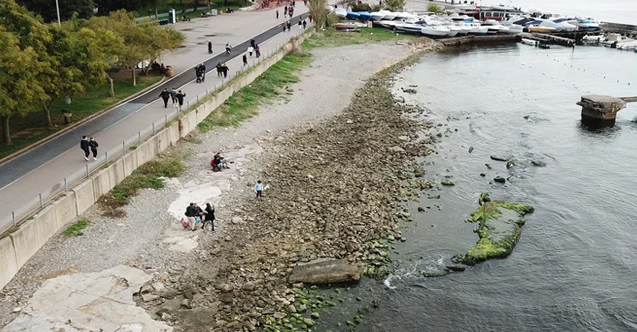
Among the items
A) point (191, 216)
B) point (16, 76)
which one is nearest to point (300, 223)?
point (191, 216)

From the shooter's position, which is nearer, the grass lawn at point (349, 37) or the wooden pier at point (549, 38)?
the grass lawn at point (349, 37)

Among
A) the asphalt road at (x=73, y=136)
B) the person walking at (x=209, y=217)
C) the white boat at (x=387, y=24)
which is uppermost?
the white boat at (x=387, y=24)

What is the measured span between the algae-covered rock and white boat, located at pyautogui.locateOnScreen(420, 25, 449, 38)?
221 feet

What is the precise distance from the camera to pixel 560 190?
37.4 metres

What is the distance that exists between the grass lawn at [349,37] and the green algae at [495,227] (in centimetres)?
4692

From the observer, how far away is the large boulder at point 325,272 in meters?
26.0

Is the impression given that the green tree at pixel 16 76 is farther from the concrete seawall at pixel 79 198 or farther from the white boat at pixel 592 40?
the white boat at pixel 592 40

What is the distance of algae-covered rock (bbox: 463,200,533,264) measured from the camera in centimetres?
2928

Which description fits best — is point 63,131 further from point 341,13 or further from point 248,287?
point 341,13

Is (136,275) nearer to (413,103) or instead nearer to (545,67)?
(413,103)

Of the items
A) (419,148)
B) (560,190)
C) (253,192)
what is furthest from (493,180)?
(253,192)

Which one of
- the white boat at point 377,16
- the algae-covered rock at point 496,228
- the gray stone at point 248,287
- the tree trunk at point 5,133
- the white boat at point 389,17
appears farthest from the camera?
the white boat at point 377,16

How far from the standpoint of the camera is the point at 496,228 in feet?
104

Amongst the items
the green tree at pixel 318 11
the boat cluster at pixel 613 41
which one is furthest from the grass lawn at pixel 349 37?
the boat cluster at pixel 613 41
